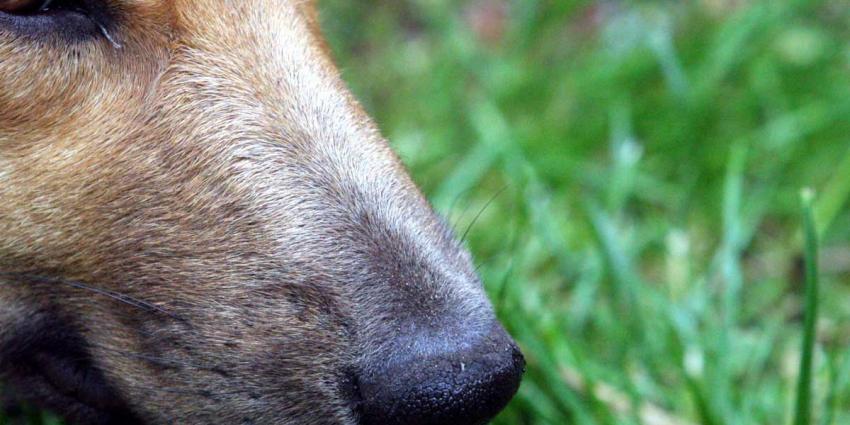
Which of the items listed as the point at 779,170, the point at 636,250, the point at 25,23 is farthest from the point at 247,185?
the point at 779,170

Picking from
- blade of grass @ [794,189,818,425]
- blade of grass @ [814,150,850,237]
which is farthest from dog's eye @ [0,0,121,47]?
blade of grass @ [814,150,850,237]

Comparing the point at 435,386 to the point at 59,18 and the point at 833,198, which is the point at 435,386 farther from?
the point at 833,198

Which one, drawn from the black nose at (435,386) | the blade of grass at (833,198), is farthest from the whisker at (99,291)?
the blade of grass at (833,198)

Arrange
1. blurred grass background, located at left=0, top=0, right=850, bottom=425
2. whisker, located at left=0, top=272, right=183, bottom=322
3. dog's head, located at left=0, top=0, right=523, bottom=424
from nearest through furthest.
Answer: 1. dog's head, located at left=0, top=0, right=523, bottom=424
2. whisker, located at left=0, top=272, right=183, bottom=322
3. blurred grass background, located at left=0, top=0, right=850, bottom=425

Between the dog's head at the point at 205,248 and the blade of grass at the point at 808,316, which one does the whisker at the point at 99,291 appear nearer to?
the dog's head at the point at 205,248

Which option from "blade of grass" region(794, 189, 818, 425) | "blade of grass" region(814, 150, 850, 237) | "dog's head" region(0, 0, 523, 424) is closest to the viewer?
"dog's head" region(0, 0, 523, 424)

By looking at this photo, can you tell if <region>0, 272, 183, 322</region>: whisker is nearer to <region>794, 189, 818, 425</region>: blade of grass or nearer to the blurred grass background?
the blurred grass background

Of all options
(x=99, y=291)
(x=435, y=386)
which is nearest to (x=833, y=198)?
(x=435, y=386)

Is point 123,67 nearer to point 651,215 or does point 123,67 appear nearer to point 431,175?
point 431,175
